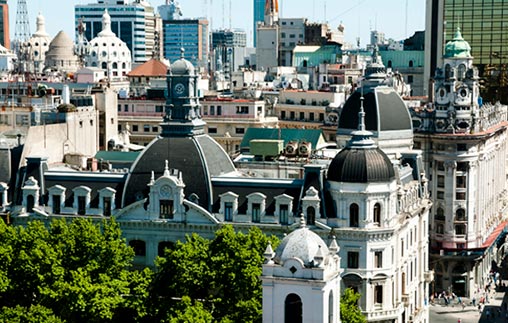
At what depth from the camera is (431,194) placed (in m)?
178

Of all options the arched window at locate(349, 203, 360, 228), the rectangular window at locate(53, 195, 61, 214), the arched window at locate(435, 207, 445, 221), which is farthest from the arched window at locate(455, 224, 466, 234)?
the rectangular window at locate(53, 195, 61, 214)

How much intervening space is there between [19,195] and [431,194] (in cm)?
7716

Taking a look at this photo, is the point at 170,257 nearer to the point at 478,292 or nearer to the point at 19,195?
the point at 19,195

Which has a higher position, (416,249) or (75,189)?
(75,189)

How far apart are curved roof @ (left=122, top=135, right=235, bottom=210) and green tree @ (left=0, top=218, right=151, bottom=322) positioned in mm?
7792

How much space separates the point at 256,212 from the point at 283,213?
3.06 m

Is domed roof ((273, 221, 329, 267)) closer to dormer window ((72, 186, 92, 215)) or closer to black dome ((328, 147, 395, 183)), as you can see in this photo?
black dome ((328, 147, 395, 183))

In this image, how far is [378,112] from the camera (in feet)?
489

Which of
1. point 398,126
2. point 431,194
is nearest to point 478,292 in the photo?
point 431,194

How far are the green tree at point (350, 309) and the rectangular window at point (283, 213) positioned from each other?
35.6ft

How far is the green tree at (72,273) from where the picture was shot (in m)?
104

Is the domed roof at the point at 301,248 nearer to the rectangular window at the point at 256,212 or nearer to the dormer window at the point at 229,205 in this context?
the rectangular window at the point at 256,212

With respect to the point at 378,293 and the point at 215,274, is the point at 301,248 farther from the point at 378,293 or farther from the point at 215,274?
the point at 378,293

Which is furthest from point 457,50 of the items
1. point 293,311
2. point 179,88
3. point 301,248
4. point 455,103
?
point 293,311
